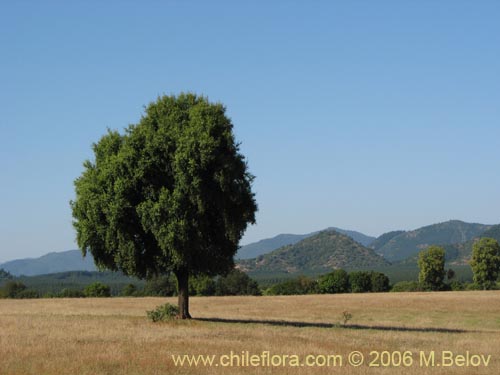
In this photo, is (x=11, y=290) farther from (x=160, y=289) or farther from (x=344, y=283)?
(x=344, y=283)

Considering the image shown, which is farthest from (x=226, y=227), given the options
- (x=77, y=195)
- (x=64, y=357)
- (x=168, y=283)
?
(x=168, y=283)

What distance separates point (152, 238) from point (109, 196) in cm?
379

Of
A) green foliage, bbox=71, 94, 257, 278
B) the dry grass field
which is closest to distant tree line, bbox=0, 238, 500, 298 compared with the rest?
the dry grass field

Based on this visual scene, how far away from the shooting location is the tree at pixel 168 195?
36.1 metres

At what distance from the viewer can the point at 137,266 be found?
125ft

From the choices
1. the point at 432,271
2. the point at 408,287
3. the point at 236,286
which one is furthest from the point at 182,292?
the point at 408,287

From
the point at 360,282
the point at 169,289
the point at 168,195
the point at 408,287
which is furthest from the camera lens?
the point at 408,287

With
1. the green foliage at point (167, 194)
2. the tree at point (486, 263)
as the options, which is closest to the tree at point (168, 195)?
the green foliage at point (167, 194)

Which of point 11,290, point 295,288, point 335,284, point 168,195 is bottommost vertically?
point 295,288

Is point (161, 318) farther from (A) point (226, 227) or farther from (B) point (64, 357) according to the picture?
(B) point (64, 357)

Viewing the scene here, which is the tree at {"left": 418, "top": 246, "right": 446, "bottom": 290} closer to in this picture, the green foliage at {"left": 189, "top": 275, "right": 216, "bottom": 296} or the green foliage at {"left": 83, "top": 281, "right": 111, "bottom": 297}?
the green foliage at {"left": 189, "top": 275, "right": 216, "bottom": 296}

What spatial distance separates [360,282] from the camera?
111688 mm

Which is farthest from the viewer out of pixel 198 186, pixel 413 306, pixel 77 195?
pixel 413 306

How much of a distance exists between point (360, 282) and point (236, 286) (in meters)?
22.2
